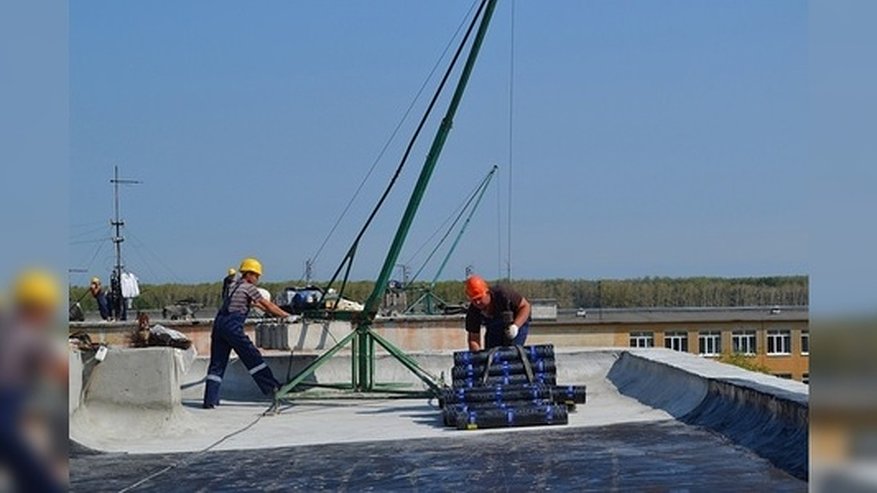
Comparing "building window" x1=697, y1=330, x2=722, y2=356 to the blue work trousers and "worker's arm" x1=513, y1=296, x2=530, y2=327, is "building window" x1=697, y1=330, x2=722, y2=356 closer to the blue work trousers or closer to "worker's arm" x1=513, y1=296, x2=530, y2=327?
"worker's arm" x1=513, y1=296, x2=530, y2=327

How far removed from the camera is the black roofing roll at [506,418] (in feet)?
35.0

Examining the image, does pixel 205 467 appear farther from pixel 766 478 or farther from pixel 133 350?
pixel 766 478

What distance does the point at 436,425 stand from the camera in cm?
1137

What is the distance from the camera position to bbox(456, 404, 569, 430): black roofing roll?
1067 centimetres

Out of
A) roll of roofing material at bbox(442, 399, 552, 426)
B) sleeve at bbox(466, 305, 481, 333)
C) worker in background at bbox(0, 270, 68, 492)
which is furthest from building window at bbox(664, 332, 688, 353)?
worker in background at bbox(0, 270, 68, 492)

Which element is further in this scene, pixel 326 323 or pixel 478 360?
pixel 326 323

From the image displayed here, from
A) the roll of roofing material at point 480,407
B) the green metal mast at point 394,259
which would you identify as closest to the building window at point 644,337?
the green metal mast at point 394,259

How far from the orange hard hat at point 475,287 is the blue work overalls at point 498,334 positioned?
0.35m

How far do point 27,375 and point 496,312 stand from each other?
11.1 metres

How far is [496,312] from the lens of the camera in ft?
42.9

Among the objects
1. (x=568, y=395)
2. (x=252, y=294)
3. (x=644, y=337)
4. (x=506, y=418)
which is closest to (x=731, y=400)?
(x=506, y=418)

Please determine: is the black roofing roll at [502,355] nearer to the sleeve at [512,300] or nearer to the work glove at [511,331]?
the work glove at [511,331]

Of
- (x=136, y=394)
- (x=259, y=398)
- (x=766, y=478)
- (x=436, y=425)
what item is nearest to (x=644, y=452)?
(x=766, y=478)

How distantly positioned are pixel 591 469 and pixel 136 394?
4326mm
